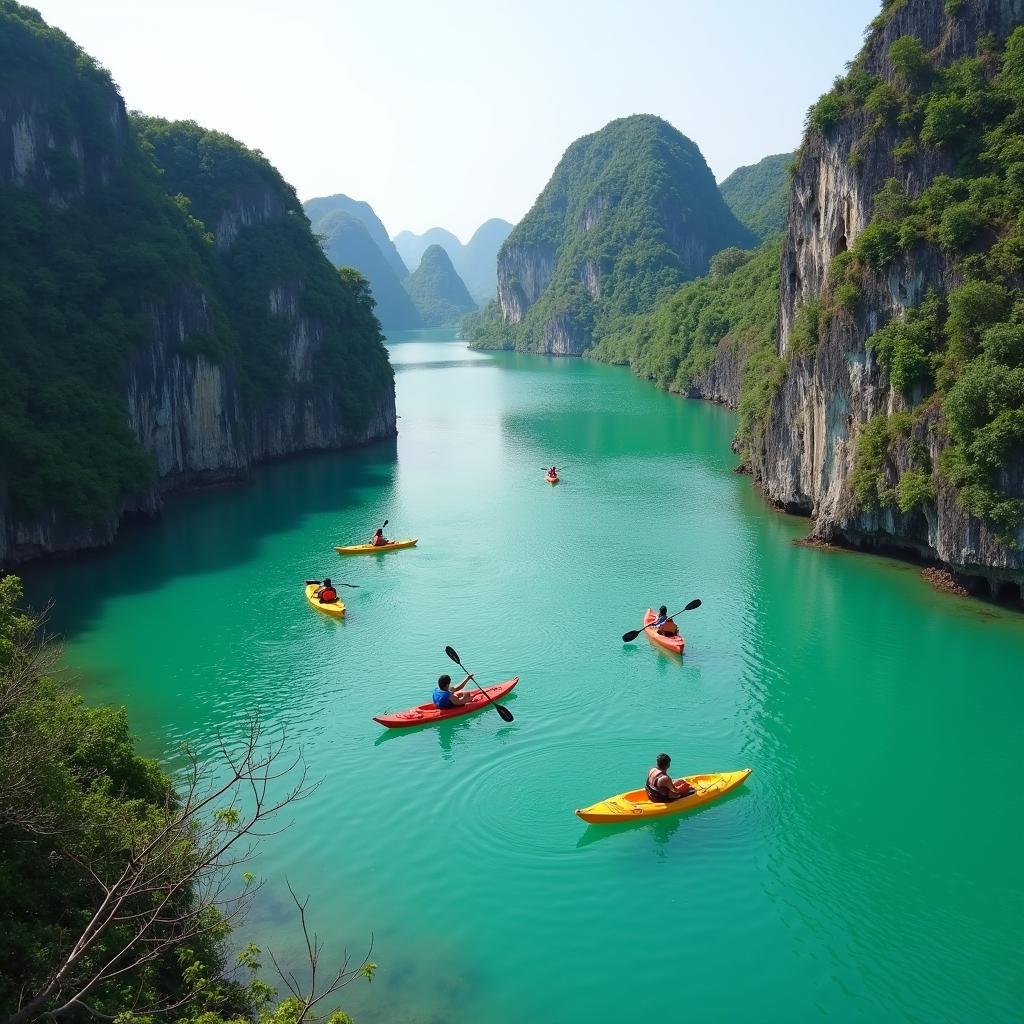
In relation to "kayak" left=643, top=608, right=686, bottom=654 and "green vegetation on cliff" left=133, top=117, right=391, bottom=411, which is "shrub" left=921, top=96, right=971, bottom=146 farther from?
"green vegetation on cliff" left=133, top=117, right=391, bottom=411

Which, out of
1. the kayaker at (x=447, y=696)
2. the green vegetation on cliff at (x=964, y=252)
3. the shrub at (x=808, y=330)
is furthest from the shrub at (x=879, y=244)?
the kayaker at (x=447, y=696)

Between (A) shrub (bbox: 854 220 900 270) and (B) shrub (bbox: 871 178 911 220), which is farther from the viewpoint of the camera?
(B) shrub (bbox: 871 178 911 220)

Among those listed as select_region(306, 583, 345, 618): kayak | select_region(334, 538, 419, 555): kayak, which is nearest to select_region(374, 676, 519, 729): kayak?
select_region(306, 583, 345, 618): kayak

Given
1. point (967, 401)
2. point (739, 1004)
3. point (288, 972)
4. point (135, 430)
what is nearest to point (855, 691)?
point (967, 401)

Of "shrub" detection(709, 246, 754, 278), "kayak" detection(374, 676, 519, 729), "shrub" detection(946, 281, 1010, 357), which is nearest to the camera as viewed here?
"kayak" detection(374, 676, 519, 729)

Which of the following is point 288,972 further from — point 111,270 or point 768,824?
point 111,270

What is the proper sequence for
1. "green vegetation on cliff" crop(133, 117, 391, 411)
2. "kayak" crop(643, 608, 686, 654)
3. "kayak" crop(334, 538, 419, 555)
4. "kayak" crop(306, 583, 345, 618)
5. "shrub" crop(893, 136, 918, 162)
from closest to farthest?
"kayak" crop(643, 608, 686, 654) < "kayak" crop(306, 583, 345, 618) < "shrub" crop(893, 136, 918, 162) < "kayak" crop(334, 538, 419, 555) < "green vegetation on cliff" crop(133, 117, 391, 411)

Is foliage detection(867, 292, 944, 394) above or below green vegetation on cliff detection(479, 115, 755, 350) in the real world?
below
